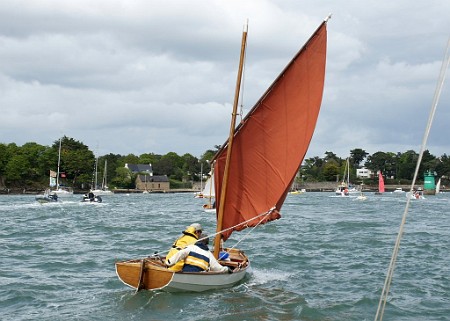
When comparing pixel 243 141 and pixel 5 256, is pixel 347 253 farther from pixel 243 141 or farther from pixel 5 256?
pixel 5 256

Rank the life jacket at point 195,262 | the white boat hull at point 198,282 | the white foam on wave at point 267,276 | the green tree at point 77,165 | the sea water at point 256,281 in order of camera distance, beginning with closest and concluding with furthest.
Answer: the sea water at point 256,281
the white boat hull at point 198,282
the life jacket at point 195,262
the white foam on wave at point 267,276
the green tree at point 77,165

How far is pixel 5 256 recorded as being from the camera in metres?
26.2

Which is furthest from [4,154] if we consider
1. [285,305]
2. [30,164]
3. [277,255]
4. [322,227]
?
[285,305]

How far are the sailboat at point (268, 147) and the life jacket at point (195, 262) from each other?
150cm

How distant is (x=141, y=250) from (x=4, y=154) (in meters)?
134

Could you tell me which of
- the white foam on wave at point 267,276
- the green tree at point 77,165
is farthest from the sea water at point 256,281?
the green tree at point 77,165

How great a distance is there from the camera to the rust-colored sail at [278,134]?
18.3 metres

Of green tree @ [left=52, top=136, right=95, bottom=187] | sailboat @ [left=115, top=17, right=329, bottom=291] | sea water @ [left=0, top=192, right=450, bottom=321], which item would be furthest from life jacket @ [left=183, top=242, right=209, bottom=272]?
green tree @ [left=52, top=136, right=95, bottom=187]

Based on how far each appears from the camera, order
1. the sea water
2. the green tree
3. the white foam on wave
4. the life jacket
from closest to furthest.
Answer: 1. the sea water
2. the life jacket
3. the white foam on wave
4. the green tree

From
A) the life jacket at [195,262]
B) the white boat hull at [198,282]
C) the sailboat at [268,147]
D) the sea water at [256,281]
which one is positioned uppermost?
the sailboat at [268,147]

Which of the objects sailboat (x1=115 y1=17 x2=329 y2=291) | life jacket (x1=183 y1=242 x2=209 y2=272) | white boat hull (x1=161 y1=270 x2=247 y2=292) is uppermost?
sailboat (x1=115 y1=17 x2=329 y2=291)

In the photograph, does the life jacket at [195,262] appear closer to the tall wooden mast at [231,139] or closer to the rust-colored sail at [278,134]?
the tall wooden mast at [231,139]

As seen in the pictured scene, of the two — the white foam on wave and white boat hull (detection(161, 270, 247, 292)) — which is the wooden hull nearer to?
white boat hull (detection(161, 270, 247, 292))

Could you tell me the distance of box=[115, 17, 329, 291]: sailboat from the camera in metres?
18.3
